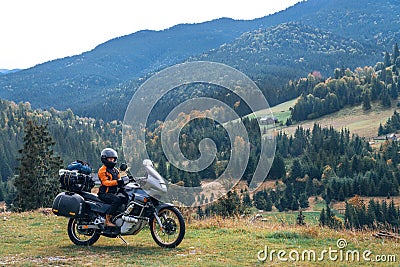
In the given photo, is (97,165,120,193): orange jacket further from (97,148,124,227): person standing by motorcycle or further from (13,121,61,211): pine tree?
(13,121,61,211): pine tree

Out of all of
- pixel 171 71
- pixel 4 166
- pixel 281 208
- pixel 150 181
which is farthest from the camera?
pixel 4 166

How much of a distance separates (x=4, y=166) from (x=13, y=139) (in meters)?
25.4

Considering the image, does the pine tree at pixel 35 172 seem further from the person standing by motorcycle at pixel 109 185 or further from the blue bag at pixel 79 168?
the person standing by motorcycle at pixel 109 185

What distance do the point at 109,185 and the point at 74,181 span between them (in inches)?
37.8

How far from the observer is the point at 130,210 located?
12.6 metres

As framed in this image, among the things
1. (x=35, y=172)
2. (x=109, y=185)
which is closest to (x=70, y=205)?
(x=109, y=185)

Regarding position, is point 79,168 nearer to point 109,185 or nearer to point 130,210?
point 109,185

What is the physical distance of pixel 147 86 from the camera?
1752cm

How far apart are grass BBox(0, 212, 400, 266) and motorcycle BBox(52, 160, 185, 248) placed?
388mm

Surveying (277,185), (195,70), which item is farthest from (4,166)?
(195,70)

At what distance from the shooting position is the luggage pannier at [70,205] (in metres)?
12.7

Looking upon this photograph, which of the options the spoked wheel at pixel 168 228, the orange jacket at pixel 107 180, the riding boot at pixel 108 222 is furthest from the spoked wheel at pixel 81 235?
the spoked wheel at pixel 168 228

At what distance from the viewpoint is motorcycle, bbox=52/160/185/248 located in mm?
12555

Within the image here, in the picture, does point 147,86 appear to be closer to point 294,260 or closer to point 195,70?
point 195,70
